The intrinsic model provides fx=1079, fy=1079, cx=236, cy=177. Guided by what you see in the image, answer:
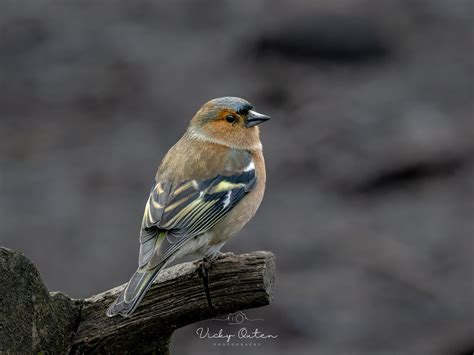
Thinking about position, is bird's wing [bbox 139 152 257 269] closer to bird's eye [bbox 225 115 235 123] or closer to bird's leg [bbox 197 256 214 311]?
bird's leg [bbox 197 256 214 311]

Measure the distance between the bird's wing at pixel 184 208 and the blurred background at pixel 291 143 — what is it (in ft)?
8.20

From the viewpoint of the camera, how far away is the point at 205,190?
589cm

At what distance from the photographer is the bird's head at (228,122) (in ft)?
21.4

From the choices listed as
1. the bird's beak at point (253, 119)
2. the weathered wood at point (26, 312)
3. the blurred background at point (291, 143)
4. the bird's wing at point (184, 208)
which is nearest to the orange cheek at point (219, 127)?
the bird's beak at point (253, 119)

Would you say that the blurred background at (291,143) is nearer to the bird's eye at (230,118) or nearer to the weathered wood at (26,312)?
the bird's eye at (230,118)

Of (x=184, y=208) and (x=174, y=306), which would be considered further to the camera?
(x=184, y=208)

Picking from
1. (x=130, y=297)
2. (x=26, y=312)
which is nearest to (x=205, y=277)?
(x=130, y=297)

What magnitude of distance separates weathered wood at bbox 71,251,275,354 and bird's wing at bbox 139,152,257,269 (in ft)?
1.07

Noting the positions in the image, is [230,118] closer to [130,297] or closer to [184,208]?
[184,208]

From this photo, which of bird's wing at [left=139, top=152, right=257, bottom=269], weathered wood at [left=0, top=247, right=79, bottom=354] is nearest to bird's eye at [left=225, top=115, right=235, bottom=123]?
bird's wing at [left=139, top=152, right=257, bottom=269]

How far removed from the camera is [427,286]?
8.60 metres

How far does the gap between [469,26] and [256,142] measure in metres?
5.45

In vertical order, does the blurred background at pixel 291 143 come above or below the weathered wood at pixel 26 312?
above

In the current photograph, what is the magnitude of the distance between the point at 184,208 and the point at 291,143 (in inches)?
174
